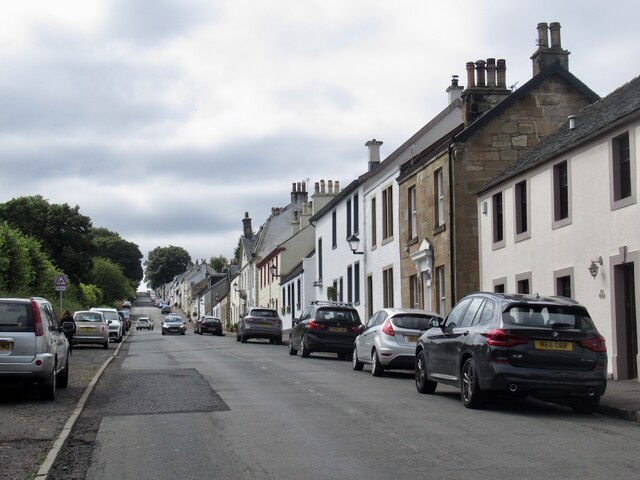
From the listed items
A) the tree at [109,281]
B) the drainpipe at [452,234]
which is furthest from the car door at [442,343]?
the tree at [109,281]

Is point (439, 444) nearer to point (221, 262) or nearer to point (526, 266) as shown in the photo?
point (526, 266)

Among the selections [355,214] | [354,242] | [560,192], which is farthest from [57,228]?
[560,192]

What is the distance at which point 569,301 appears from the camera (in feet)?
43.7

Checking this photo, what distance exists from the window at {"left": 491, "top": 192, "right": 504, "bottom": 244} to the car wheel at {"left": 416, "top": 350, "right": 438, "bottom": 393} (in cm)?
968

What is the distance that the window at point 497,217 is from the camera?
24891 millimetres

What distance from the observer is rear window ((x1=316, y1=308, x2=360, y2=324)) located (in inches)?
1092

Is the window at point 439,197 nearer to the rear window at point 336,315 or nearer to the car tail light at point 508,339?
the rear window at point 336,315

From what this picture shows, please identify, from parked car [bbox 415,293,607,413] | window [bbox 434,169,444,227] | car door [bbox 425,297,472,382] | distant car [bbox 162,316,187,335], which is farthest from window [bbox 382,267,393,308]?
distant car [bbox 162,316,187,335]

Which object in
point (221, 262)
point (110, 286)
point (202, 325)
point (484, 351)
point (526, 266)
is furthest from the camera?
point (221, 262)

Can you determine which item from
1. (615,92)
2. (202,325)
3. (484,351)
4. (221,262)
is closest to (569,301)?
(484,351)

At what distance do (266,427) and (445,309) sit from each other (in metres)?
18.1

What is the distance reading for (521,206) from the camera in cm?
2334

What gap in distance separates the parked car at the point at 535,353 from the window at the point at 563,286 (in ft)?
24.2

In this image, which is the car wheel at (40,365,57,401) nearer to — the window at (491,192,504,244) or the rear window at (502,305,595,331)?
the rear window at (502,305,595,331)
